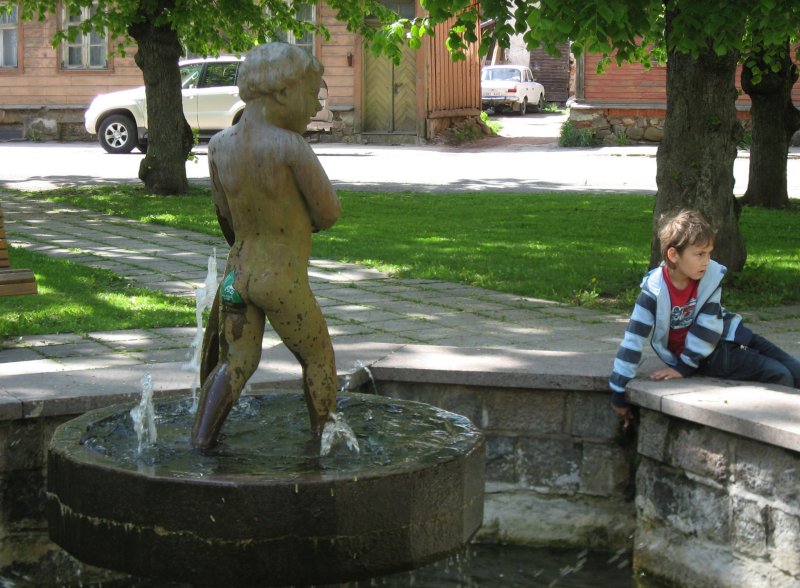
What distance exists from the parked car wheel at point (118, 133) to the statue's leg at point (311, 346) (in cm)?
2209

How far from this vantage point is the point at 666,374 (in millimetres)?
5227

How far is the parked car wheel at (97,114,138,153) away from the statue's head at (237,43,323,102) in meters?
22.1

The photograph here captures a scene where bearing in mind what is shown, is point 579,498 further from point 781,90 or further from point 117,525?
point 781,90

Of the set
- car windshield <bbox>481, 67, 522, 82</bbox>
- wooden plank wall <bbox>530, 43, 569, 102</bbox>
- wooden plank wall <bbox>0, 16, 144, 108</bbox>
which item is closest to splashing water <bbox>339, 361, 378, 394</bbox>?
wooden plank wall <bbox>0, 16, 144, 108</bbox>

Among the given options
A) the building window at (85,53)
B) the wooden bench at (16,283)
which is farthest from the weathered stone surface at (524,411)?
the building window at (85,53)

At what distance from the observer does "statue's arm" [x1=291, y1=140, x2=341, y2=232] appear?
3.97 metres

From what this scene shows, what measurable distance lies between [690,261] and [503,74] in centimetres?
3710

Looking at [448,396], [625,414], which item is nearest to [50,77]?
[448,396]

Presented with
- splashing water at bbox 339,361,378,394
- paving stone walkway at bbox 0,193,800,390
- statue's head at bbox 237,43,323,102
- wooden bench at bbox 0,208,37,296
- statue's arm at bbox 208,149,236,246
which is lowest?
paving stone walkway at bbox 0,193,800,390

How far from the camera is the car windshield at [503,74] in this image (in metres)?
41.3

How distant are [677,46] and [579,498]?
127 inches

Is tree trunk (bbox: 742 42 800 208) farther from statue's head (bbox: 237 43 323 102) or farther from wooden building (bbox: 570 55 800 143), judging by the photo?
wooden building (bbox: 570 55 800 143)

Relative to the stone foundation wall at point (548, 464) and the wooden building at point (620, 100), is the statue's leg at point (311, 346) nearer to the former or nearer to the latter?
the stone foundation wall at point (548, 464)

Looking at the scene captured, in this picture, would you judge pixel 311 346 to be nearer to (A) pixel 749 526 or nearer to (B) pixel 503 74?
(A) pixel 749 526
